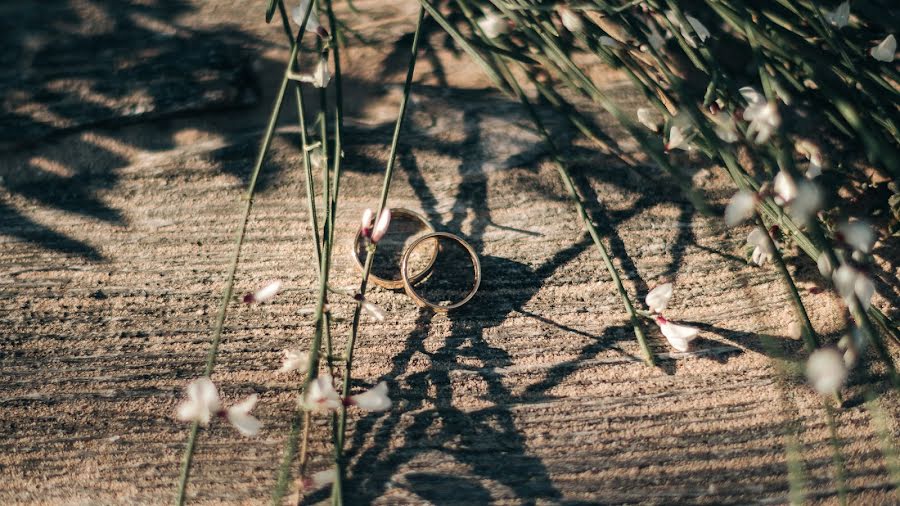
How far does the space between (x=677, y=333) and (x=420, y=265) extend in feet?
1.15

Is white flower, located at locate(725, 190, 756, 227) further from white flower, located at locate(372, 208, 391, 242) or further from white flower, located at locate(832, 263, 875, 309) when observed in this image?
white flower, located at locate(372, 208, 391, 242)

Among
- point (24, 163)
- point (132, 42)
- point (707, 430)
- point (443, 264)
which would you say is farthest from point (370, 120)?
point (707, 430)

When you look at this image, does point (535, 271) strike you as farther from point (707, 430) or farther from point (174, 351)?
point (174, 351)

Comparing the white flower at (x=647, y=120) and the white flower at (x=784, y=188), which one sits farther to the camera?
the white flower at (x=647, y=120)

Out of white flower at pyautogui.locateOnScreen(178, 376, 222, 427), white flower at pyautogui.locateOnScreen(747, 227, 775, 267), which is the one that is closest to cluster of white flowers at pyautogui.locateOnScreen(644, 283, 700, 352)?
white flower at pyautogui.locateOnScreen(747, 227, 775, 267)

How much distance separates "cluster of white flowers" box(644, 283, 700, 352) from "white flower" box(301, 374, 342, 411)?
0.42 m

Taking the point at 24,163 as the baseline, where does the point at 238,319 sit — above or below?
below

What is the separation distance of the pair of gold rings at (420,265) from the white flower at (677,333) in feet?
0.81

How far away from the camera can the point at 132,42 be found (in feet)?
3.60

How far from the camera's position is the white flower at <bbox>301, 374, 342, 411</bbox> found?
740 mm

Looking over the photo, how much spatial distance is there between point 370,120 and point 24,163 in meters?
0.51

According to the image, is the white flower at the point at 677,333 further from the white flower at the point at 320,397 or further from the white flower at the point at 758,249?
the white flower at the point at 320,397

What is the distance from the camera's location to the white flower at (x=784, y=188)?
721 millimetres

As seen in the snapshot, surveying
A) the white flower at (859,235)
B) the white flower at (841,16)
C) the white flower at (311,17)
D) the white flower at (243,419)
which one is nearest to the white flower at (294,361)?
the white flower at (243,419)
